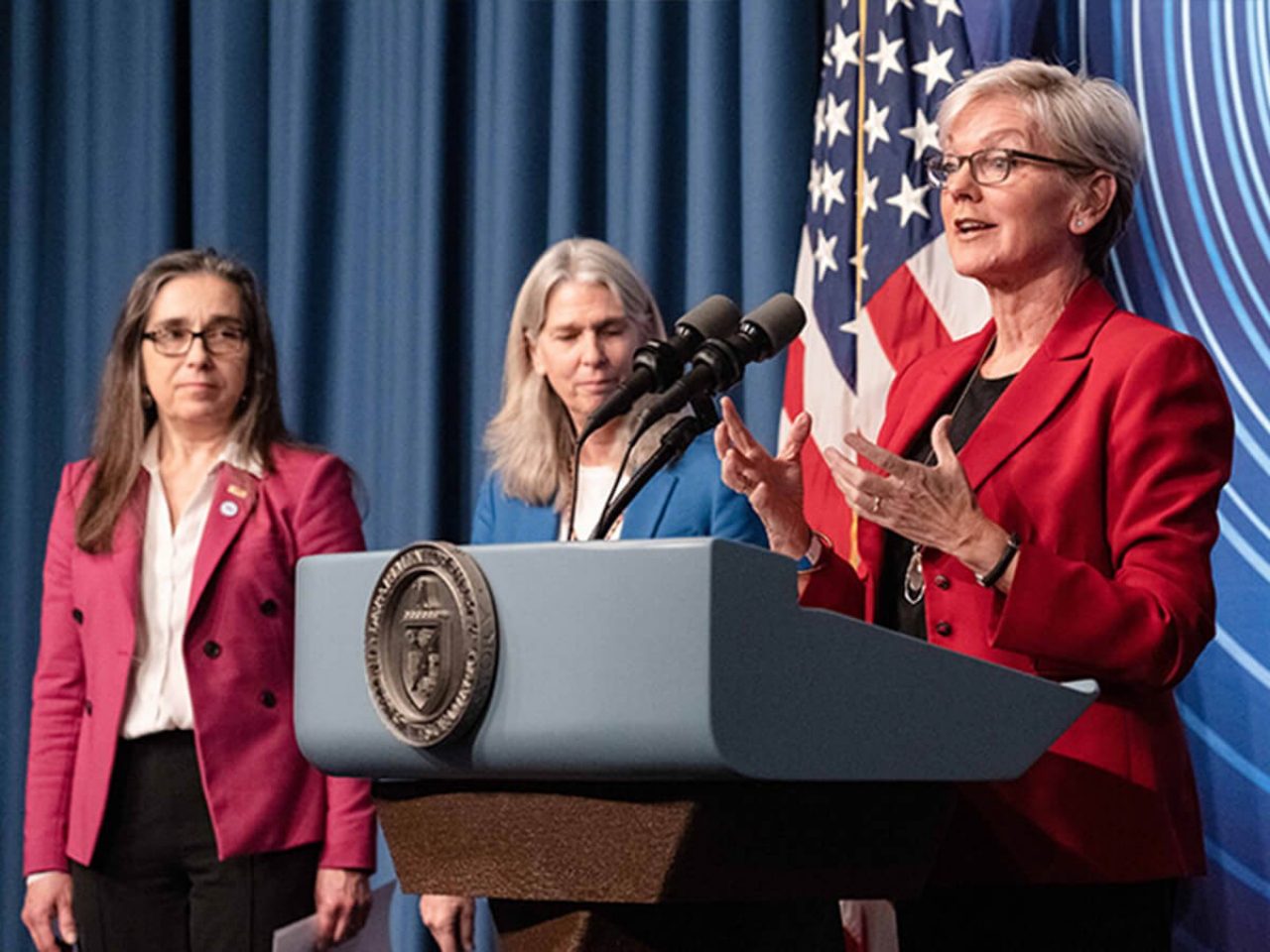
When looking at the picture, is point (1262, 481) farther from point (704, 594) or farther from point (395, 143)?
point (395, 143)

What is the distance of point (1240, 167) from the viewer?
2.79 m

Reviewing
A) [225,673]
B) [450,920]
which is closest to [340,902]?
[450,920]

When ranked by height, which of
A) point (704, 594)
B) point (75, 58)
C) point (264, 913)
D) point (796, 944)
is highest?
point (75, 58)

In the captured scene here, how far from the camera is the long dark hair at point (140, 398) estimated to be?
9.26 feet

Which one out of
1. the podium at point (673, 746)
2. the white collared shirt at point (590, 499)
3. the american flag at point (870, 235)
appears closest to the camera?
the podium at point (673, 746)

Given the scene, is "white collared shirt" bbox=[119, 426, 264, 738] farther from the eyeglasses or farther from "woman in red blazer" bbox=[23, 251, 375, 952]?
the eyeglasses

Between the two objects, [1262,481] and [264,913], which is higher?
[1262,481]

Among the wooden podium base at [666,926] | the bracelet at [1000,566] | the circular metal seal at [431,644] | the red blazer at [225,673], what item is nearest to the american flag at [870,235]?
the red blazer at [225,673]

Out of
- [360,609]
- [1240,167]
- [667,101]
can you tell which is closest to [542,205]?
[667,101]

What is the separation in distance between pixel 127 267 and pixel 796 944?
3435mm

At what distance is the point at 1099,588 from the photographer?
5.01ft

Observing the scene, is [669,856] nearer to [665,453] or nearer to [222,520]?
[665,453]

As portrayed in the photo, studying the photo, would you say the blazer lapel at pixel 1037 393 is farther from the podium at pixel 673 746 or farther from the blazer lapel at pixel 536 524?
the blazer lapel at pixel 536 524

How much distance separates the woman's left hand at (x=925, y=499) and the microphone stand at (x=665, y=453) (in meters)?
0.12
